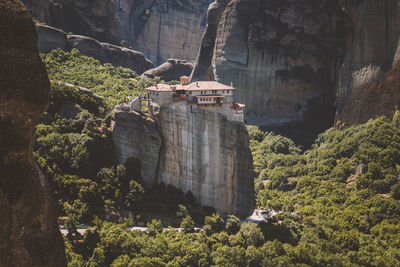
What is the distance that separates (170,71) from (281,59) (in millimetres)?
34027

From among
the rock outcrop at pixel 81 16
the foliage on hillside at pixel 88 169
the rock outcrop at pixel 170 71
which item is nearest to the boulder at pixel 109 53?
the rock outcrop at pixel 170 71

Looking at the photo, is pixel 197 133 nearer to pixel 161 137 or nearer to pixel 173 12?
pixel 161 137

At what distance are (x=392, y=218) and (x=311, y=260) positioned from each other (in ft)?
42.5

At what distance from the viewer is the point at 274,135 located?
77.9m

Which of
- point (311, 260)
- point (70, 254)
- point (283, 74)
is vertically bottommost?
point (311, 260)

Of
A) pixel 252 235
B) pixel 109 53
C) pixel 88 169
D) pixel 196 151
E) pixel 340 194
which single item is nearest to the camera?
pixel 252 235

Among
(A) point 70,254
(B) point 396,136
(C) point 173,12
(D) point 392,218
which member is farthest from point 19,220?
(C) point 173,12

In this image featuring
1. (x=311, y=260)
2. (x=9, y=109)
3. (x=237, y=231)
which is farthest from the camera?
(x=237, y=231)

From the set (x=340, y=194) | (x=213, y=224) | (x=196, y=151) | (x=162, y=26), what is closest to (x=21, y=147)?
(x=213, y=224)

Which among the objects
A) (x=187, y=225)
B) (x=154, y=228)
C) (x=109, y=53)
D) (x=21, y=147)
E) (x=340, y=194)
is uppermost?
(x=109, y=53)

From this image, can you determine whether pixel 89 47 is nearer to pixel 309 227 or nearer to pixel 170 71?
pixel 170 71

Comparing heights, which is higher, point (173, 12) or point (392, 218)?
point (173, 12)

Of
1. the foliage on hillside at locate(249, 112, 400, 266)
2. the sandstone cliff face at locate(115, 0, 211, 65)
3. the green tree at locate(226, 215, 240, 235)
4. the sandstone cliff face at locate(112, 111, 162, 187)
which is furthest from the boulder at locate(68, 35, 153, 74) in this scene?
the green tree at locate(226, 215, 240, 235)

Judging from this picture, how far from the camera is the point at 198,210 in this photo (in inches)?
1662
